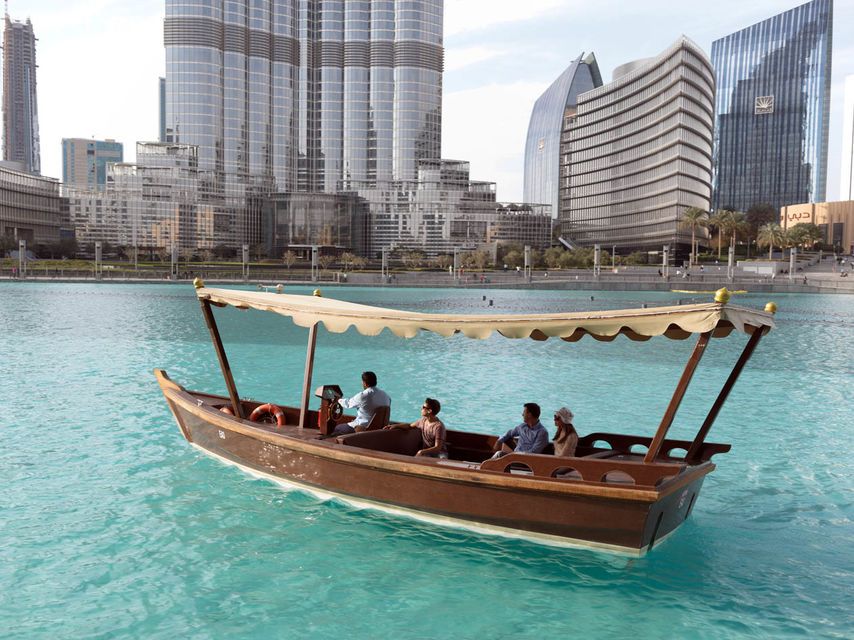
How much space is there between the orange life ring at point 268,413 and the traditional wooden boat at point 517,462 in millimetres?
446

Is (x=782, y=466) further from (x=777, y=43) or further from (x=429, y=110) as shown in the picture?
(x=777, y=43)

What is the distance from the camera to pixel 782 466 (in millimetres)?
12648

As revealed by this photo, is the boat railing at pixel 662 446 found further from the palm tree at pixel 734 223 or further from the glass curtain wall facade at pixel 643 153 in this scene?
the glass curtain wall facade at pixel 643 153

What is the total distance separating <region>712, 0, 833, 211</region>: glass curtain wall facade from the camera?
171125mm

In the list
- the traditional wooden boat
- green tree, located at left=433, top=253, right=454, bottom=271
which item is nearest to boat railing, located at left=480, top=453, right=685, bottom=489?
the traditional wooden boat

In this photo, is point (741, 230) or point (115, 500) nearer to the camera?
point (115, 500)

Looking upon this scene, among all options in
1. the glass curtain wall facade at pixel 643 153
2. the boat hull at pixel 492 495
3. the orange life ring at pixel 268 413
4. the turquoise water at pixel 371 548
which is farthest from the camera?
the glass curtain wall facade at pixel 643 153

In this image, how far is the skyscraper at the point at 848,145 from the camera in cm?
17250

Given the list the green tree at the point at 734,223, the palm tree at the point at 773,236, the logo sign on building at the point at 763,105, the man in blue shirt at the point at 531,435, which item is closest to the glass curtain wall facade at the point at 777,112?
the logo sign on building at the point at 763,105

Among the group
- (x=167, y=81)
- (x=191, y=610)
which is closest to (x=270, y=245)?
(x=167, y=81)

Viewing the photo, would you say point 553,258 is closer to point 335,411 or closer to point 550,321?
point 335,411

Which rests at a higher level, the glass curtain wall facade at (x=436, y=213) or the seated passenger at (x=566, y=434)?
the glass curtain wall facade at (x=436, y=213)

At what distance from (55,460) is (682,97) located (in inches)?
4963

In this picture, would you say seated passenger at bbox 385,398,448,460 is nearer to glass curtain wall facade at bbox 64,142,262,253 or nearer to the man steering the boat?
the man steering the boat
